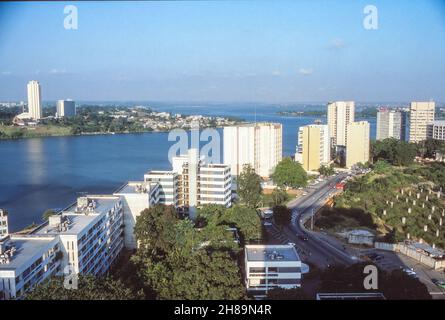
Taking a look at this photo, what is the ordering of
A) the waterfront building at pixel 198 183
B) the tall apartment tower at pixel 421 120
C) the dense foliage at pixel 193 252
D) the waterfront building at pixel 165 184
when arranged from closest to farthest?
the dense foliage at pixel 193 252 < the waterfront building at pixel 165 184 < the waterfront building at pixel 198 183 < the tall apartment tower at pixel 421 120

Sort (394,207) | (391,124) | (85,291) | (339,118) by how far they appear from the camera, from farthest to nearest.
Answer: (391,124) → (339,118) → (394,207) → (85,291)

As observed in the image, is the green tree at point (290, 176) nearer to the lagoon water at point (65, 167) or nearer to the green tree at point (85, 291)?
the lagoon water at point (65, 167)

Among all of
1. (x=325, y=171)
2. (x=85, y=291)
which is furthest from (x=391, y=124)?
(x=85, y=291)

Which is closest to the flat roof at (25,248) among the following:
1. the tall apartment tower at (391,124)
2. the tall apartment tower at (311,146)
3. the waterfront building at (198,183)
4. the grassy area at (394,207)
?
the waterfront building at (198,183)

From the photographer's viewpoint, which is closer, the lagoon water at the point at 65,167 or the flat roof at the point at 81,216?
the flat roof at the point at 81,216

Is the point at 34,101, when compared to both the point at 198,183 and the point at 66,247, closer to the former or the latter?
the point at 198,183

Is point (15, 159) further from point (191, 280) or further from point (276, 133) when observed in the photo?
point (191, 280)
